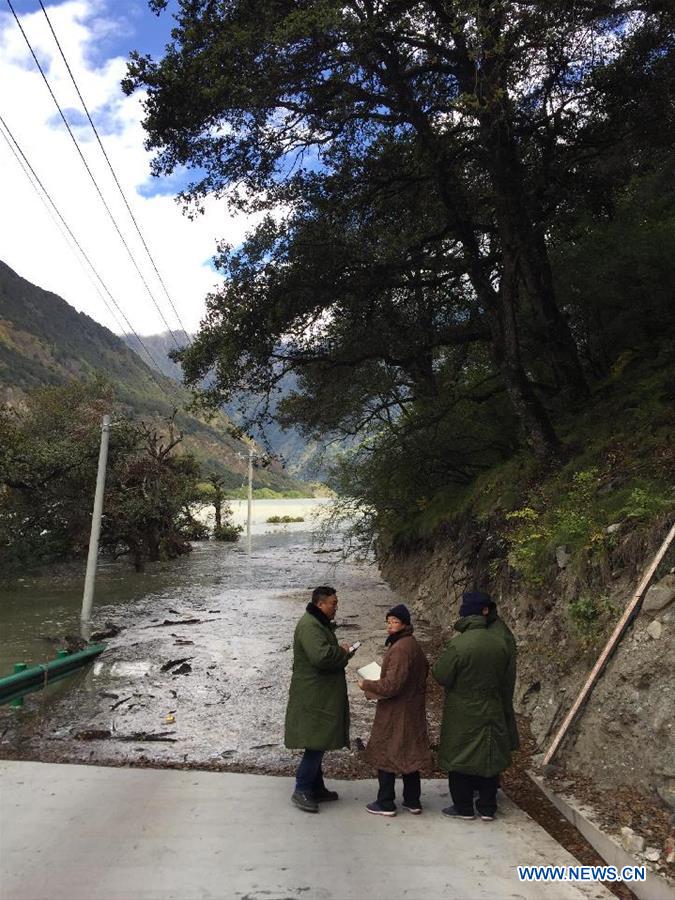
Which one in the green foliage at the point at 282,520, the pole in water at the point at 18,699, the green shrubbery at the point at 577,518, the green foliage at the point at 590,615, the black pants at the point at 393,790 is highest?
the green shrubbery at the point at 577,518

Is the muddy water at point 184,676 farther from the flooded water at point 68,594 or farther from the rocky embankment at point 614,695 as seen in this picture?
the rocky embankment at point 614,695

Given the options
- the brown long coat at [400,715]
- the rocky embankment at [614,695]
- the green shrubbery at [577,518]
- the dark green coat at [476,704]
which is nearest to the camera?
the rocky embankment at [614,695]

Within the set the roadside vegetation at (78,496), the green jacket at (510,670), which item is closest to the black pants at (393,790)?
the green jacket at (510,670)

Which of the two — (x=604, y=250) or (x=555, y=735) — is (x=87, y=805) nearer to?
(x=555, y=735)

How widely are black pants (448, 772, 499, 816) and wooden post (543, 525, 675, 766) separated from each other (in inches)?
39.1

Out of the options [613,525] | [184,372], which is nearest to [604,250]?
[613,525]

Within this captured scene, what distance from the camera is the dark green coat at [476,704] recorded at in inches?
195

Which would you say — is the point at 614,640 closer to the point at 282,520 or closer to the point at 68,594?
the point at 68,594

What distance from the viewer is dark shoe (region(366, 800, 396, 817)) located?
517 centimetres

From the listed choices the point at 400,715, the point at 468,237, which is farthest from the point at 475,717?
the point at 468,237

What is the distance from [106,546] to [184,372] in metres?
17.4

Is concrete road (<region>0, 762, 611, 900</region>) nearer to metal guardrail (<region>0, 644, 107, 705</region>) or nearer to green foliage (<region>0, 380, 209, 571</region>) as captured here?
metal guardrail (<region>0, 644, 107, 705</region>)

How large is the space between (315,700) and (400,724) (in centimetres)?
73

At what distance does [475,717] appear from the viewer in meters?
5.03
